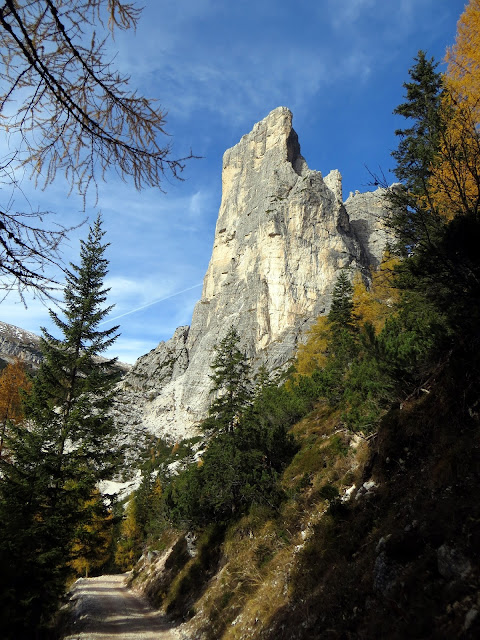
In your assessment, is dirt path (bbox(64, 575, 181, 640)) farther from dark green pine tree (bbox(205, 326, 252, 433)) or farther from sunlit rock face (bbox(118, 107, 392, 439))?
sunlit rock face (bbox(118, 107, 392, 439))

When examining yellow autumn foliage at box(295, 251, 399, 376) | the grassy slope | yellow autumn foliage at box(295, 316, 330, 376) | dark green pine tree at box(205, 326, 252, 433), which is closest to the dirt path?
the grassy slope

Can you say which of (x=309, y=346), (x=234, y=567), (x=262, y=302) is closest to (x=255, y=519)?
(x=234, y=567)

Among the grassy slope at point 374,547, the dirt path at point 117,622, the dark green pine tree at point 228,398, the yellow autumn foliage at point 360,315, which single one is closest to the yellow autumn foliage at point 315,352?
the yellow autumn foliage at point 360,315

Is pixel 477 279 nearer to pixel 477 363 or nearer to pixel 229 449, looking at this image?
pixel 477 363

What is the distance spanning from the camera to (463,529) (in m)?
3.73

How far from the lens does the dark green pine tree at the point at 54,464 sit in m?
7.78

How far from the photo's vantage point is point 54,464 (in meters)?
11.1

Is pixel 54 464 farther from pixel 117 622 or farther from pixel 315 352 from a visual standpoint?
pixel 315 352

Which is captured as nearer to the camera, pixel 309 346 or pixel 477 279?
pixel 477 279

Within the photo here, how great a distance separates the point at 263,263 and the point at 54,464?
72268 mm

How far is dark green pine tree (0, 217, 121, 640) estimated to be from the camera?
25.5 feet

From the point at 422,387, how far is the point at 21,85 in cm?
787

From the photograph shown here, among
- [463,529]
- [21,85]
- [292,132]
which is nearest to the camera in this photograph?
[21,85]

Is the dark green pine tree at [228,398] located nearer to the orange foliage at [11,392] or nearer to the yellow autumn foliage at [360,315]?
the yellow autumn foliage at [360,315]
